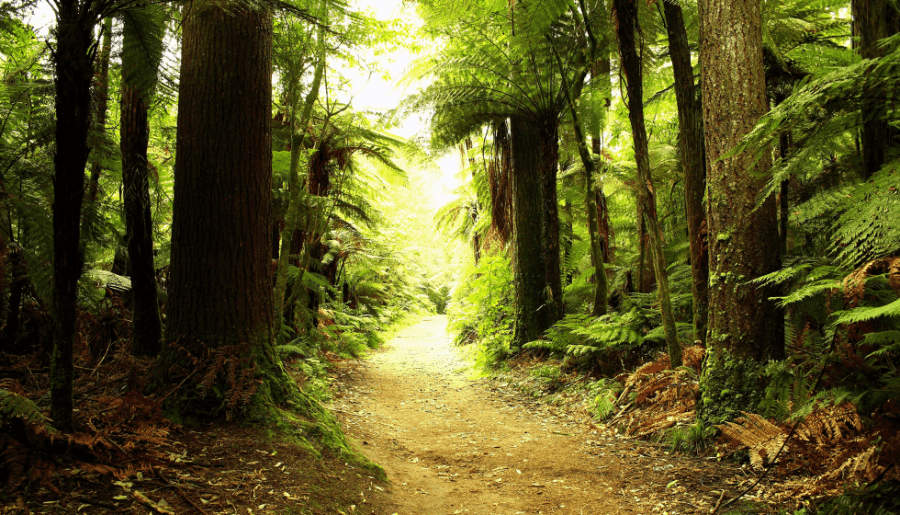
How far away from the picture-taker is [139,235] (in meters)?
4.09

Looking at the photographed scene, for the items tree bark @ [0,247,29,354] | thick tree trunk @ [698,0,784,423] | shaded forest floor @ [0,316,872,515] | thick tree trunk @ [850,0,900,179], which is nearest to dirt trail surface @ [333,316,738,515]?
shaded forest floor @ [0,316,872,515]

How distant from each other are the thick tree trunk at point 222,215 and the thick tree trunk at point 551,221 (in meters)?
4.84

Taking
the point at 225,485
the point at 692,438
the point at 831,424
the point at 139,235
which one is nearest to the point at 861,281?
the point at 831,424

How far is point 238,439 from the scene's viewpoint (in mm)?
3023

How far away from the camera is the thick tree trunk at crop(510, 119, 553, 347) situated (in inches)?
314

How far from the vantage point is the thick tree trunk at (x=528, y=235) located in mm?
7969

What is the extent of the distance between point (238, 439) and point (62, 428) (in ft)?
3.55

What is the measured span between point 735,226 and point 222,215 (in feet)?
12.9

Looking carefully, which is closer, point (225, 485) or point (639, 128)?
point (225, 485)

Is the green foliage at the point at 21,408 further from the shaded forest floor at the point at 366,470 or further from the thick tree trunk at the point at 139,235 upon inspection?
the thick tree trunk at the point at 139,235

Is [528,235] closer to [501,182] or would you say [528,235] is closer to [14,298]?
[501,182]

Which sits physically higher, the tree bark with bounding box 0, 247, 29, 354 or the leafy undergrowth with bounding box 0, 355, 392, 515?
the tree bark with bounding box 0, 247, 29, 354

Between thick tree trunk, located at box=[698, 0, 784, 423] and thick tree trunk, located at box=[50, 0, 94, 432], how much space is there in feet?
13.4

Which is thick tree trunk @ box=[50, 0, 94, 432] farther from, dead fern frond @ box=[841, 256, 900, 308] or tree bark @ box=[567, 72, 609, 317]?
tree bark @ box=[567, 72, 609, 317]
